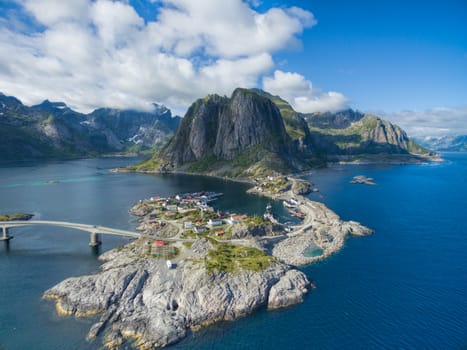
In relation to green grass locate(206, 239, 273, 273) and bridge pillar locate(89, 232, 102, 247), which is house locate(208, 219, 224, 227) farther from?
bridge pillar locate(89, 232, 102, 247)

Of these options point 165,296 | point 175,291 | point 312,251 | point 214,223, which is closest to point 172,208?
point 214,223

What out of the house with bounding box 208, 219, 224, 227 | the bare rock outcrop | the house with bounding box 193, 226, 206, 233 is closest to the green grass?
the bare rock outcrop

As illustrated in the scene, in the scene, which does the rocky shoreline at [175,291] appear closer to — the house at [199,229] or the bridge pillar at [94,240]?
the house at [199,229]

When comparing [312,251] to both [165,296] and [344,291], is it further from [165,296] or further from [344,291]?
[165,296]

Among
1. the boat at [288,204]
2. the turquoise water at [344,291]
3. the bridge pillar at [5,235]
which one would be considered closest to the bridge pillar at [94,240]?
the turquoise water at [344,291]

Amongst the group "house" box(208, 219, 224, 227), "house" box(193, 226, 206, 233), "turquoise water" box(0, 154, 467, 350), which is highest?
"house" box(208, 219, 224, 227)

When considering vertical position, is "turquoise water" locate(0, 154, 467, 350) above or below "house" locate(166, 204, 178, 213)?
below

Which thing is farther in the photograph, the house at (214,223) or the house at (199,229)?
the house at (214,223)

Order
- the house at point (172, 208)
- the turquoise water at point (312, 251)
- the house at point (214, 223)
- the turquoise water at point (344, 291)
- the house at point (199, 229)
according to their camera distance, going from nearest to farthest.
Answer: the turquoise water at point (344, 291) → the turquoise water at point (312, 251) → the house at point (199, 229) → the house at point (214, 223) → the house at point (172, 208)
